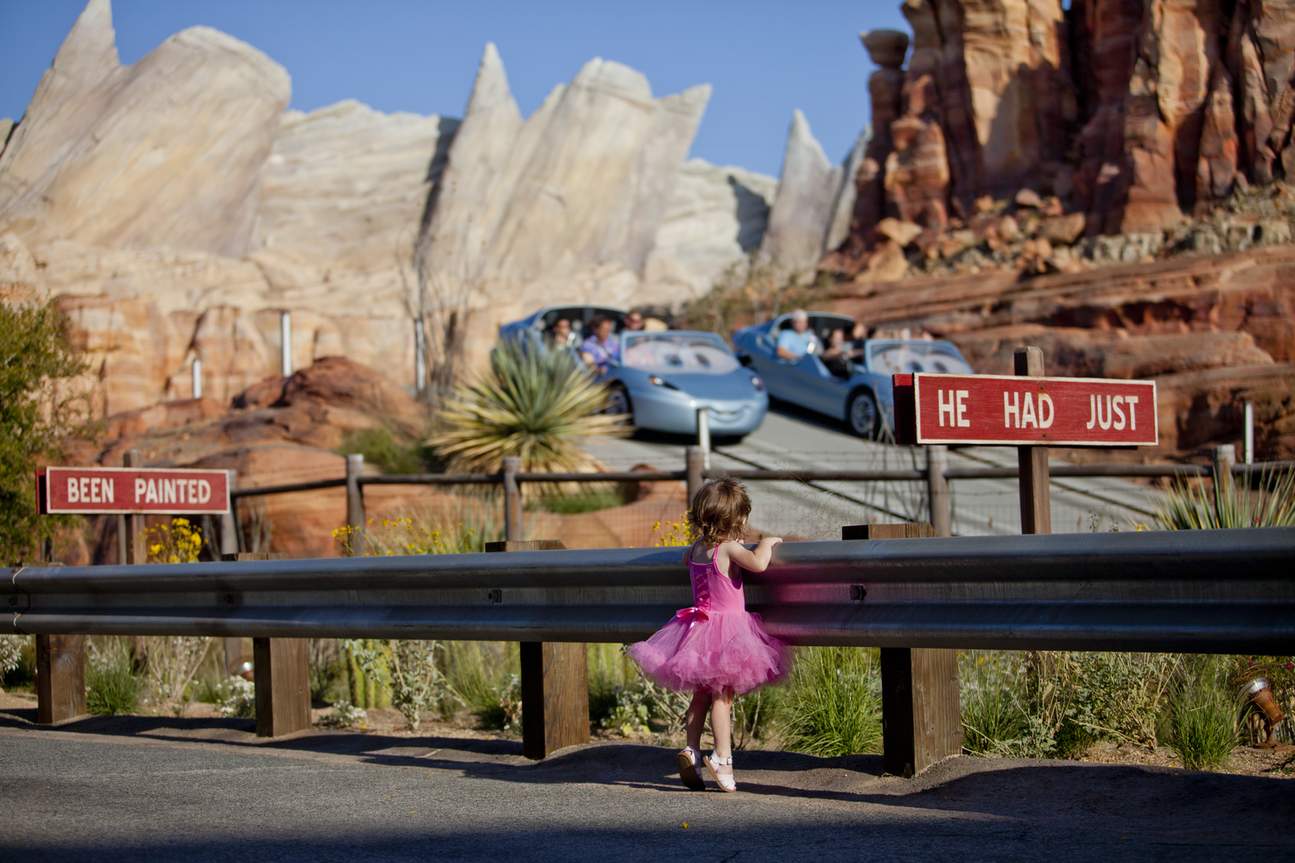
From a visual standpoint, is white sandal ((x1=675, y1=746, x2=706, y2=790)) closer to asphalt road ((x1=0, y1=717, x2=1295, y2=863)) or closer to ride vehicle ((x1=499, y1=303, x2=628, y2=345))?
asphalt road ((x1=0, y1=717, x2=1295, y2=863))

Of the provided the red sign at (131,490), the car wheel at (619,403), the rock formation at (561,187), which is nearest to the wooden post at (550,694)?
the red sign at (131,490)

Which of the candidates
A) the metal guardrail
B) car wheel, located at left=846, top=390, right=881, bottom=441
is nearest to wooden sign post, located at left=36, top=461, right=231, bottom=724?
the metal guardrail

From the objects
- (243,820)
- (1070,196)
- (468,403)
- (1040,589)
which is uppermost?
(1070,196)

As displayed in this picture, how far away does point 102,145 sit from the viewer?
56.1m

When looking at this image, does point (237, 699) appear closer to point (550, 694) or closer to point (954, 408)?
point (550, 694)

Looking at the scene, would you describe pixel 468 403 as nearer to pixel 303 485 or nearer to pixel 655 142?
pixel 303 485

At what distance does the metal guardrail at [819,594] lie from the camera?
4.96m

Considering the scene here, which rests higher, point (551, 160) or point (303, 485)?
point (551, 160)

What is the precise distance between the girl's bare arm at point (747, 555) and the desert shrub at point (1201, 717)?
1.90 m

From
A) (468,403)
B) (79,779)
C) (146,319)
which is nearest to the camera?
(79,779)

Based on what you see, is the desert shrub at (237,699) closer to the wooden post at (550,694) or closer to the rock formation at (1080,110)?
the wooden post at (550,694)

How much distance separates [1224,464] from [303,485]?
28.5 feet

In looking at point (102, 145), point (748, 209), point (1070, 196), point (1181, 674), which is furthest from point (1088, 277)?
point (748, 209)

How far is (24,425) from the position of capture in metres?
13.4
